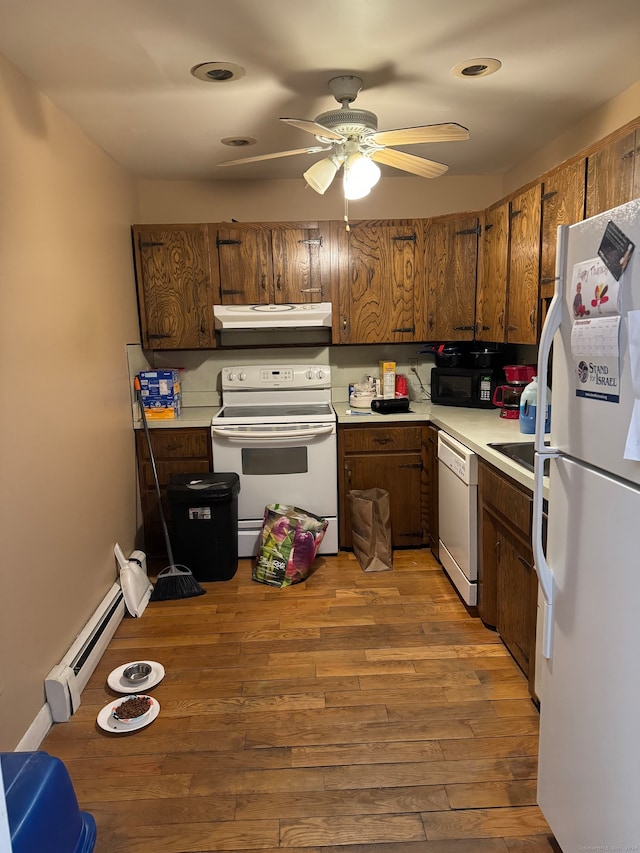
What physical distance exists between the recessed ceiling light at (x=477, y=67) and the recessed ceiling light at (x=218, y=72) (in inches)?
33.8

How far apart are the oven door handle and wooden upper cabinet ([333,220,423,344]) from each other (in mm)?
667

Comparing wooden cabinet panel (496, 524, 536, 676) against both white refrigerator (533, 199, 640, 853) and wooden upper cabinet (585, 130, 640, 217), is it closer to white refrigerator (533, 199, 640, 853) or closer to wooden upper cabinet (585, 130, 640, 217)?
white refrigerator (533, 199, 640, 853)

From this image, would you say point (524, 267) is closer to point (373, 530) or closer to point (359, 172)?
point (359, 172)

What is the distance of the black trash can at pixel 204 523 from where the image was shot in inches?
125

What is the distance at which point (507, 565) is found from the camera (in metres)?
2.38

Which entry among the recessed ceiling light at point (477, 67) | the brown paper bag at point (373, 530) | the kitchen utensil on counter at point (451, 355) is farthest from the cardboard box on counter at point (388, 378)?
the recessed ceiling light at point (477, 67)

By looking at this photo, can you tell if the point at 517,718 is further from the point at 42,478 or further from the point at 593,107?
the point at 593,107

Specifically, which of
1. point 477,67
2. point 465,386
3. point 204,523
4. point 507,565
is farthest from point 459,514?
point 477,67

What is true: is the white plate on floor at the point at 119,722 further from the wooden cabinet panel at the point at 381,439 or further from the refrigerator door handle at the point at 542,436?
the wooden cabinet panel at the point at 381,439

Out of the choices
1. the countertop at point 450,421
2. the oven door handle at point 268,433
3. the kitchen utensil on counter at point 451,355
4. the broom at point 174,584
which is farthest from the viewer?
the kitchen utensil on counter at point 451,355

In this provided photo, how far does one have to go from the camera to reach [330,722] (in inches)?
82.0

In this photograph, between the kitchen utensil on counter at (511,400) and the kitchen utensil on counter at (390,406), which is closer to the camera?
the kitchen utensil on counter at (511,400)

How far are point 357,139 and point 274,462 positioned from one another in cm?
186

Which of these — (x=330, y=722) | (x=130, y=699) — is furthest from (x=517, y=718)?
(x=130, y=699)
